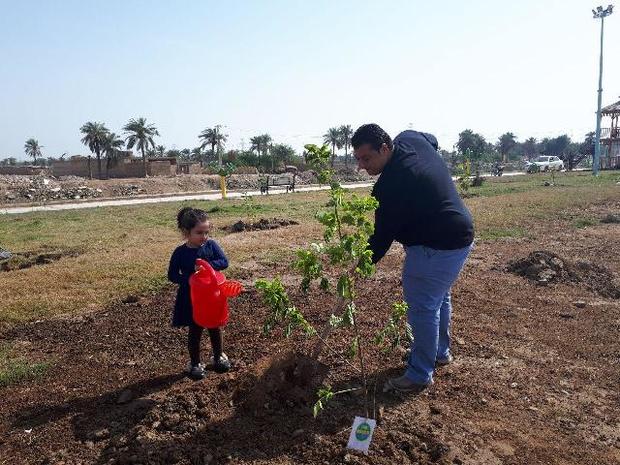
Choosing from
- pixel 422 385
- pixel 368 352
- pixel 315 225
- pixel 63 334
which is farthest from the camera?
pixel 315 225

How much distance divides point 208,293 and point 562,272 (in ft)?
15.9

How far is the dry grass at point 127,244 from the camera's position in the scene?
19.8 feet

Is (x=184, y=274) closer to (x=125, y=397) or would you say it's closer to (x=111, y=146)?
(x=125, y=397)

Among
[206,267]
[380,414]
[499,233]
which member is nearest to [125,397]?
[206,267]

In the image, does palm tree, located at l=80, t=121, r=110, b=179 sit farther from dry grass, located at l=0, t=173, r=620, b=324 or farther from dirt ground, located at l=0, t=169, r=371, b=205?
dry grass, located at l=0, t=173, r=620, b=324

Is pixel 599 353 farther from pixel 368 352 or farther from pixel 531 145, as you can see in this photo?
pixel 531 145

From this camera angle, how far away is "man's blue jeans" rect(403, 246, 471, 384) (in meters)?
3.25

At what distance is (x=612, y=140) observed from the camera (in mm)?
44062

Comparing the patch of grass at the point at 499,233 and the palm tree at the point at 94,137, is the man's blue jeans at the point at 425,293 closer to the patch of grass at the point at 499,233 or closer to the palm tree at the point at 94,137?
the patch of grass at the point at 499,233

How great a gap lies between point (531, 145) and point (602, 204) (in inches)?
4145

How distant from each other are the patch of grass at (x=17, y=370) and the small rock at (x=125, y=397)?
34.9 inches

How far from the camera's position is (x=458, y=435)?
2912 millimetres

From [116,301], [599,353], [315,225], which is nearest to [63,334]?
[116,301]

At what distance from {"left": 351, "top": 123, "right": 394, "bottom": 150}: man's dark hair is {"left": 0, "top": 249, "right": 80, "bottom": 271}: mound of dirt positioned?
22.5 feet
